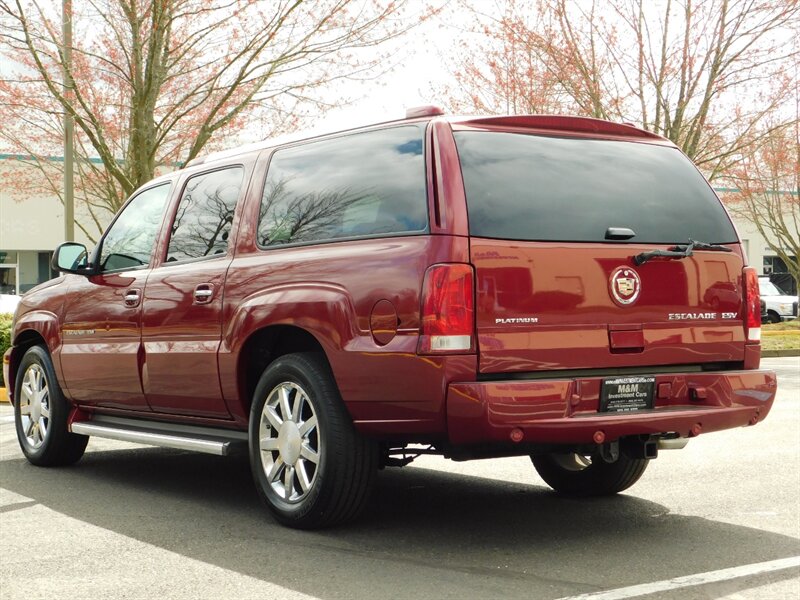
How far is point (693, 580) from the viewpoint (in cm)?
473

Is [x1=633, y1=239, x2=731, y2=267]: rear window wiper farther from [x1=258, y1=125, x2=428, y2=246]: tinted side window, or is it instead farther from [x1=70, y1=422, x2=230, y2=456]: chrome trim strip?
[x1=70, y1=422, x2=230, y2=456]: chrome trim strip

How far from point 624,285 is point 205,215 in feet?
8.75

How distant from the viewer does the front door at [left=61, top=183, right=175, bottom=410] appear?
7145 millimetres

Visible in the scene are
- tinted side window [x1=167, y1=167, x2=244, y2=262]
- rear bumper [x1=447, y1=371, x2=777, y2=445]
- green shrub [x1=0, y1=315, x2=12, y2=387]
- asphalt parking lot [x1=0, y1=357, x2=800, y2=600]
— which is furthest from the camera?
green shrub [x1=0, y1=315, x2=12, y2=387]

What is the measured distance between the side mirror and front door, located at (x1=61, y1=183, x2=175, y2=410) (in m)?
0.09

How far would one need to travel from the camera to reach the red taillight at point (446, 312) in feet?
16.4

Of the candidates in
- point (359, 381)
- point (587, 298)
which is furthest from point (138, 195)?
point (587, 298)

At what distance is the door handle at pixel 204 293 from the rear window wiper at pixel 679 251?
7.73ft

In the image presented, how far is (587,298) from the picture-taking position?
5.32m

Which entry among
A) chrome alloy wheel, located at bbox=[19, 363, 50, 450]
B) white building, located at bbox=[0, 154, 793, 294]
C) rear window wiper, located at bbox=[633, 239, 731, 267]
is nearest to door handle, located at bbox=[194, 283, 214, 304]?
chrome alloy wheel, located at bbox=[19, 363, 50, 450]

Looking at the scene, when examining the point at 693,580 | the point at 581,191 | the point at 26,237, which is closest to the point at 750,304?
the point at 581,191

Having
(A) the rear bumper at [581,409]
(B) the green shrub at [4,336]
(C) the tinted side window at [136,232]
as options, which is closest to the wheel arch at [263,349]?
(A) the rear bumper at [581,409]

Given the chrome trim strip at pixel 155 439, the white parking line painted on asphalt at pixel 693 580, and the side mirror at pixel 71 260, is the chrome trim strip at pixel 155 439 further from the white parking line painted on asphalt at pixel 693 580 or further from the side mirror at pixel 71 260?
the white parking line painted on asphalt at pixel 693 580

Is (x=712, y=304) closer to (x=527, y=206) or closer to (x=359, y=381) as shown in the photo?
(x=527, y=206)
